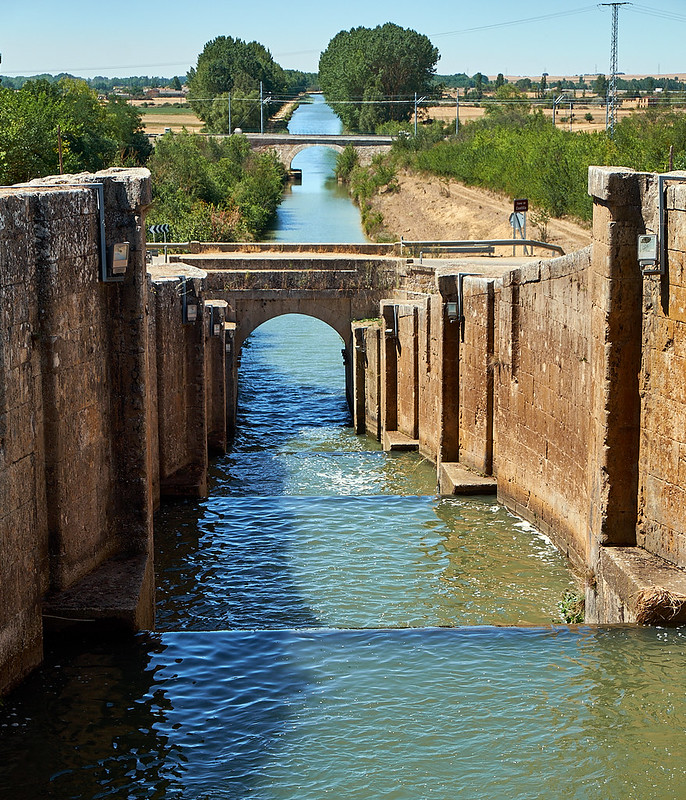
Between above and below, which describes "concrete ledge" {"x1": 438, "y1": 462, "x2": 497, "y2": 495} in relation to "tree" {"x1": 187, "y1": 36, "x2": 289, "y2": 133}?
below

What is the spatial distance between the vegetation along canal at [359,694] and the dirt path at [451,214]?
25.8 meters

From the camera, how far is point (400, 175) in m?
61.1

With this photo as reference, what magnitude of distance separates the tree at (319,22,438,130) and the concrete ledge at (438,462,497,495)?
82.9 m

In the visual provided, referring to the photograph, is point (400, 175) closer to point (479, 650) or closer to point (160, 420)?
point (160, 420)

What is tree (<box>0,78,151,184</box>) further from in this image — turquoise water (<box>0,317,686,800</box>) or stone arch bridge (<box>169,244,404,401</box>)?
turquoise water (<box>0,317,686,800</box>)

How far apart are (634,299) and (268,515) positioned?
21.4 ft

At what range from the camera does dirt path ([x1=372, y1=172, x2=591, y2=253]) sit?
39500 millimetres

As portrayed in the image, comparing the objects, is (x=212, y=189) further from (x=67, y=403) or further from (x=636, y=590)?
(x=636, y=590)

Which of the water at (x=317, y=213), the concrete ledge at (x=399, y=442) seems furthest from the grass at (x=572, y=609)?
the water at (x=317, y=213)

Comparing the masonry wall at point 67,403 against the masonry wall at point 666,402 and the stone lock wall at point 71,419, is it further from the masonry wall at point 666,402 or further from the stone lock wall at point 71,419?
the masonry wall at point 666,402

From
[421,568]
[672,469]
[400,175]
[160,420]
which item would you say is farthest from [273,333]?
[672,469]

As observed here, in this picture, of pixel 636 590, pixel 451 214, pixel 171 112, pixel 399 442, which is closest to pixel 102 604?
pixel 636 590

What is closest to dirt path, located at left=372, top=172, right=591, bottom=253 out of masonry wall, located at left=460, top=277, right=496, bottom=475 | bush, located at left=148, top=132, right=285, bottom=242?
bush, located at left=148, top=132, right=285, bottom=242

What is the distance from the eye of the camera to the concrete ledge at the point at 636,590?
9.17 m
